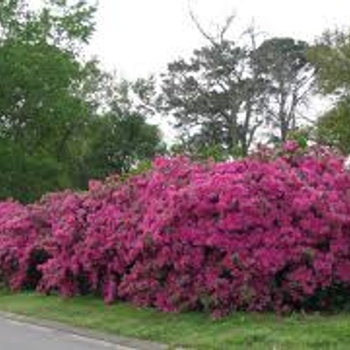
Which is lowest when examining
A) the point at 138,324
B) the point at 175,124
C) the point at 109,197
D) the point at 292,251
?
the point at 138,324

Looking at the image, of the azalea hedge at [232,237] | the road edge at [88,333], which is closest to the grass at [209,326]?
the road edge at [88,333]

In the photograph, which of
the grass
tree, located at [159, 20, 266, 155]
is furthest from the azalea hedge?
tree, located at [159, 20, 266, 155]

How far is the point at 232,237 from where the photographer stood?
1650 centimetres

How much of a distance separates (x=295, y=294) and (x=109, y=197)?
5.78m

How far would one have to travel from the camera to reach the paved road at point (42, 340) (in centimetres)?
1409

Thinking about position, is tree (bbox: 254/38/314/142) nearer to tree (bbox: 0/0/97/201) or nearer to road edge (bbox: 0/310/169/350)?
tree (bbox: 0/0/97/201)

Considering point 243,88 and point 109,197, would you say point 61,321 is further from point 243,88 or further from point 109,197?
point 243,88

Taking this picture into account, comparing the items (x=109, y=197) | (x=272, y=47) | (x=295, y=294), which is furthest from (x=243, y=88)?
(x=295, y=294)

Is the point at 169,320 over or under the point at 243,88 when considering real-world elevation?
under

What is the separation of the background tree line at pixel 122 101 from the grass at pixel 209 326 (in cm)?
519

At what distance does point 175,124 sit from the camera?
77188mm

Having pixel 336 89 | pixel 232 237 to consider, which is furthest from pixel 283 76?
pixel 232 237

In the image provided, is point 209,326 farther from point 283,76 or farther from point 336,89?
point 283,76

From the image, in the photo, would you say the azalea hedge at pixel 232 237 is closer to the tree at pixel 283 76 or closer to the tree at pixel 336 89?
the tree at pixel 336 89
